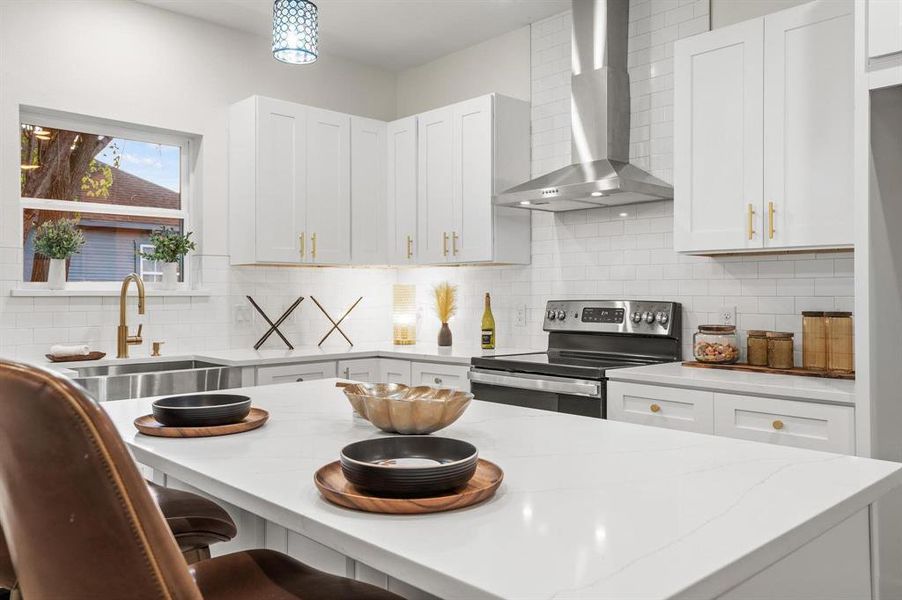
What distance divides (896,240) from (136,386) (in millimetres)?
3344

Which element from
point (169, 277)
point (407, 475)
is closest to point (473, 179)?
point (169, 277)

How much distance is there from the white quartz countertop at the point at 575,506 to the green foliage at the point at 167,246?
2.58 metres

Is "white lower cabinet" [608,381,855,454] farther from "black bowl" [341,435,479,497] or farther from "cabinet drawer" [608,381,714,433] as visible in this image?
"black bowl" [341,435,479,497]

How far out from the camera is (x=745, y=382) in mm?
2812

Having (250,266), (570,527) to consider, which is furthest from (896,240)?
(250,266)

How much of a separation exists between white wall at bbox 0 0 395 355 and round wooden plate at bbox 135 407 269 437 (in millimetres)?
2469

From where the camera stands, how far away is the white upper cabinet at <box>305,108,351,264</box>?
459 cm

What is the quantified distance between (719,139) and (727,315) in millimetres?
903

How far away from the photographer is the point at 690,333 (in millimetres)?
3777

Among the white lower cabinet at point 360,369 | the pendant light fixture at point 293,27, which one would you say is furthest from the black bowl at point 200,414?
the white lower cabinet at point 360,369

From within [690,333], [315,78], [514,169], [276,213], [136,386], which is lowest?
[136,386]

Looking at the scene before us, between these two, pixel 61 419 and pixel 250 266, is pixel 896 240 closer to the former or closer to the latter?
pixel 61 419

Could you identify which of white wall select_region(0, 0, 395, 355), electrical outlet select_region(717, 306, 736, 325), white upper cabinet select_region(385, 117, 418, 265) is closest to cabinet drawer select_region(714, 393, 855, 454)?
electrical outlet select_region(717, 306, 736, 325)

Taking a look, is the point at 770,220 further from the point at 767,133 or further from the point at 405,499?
the point at 405,499
